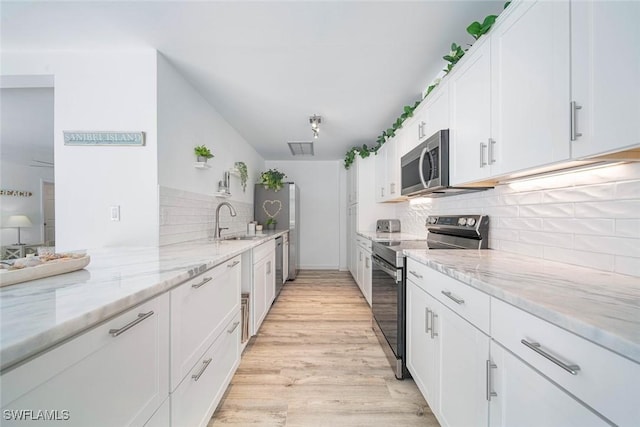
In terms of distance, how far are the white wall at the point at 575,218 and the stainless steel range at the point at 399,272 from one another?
4.8 inches

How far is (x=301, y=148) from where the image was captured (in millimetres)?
4758

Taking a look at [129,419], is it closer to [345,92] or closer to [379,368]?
[379,368]

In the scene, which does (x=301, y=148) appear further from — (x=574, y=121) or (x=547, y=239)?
(x=574, y=121)

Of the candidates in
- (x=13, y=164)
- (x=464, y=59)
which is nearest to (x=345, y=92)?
(x=464, y=59)

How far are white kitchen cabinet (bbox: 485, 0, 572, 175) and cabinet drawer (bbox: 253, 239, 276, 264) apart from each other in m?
1.94

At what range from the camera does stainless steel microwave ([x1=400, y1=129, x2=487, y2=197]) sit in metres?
1.85

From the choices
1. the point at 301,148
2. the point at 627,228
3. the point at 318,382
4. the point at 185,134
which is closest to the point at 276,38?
the point at 185,134

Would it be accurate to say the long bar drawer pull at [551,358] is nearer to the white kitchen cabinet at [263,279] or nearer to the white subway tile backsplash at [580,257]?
the white subway tile backsplash at [580,257]

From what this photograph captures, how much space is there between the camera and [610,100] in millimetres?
800

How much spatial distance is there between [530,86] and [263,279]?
2.52 meters

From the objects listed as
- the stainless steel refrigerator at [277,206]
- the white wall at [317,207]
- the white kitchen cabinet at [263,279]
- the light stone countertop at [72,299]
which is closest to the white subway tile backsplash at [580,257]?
the light stone countertop at [72,299]

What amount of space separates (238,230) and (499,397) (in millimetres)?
3547

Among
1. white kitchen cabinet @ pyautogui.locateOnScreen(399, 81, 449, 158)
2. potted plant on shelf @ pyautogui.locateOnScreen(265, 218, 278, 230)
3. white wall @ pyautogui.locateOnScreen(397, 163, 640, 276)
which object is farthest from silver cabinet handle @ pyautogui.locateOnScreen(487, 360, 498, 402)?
potted plant on shelf @ pyautogui.locateOnScreen(265, 218, 278, 230)

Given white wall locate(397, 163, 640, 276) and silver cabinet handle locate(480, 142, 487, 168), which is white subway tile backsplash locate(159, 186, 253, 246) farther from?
white wall locate(397, 163, 640, 276)
